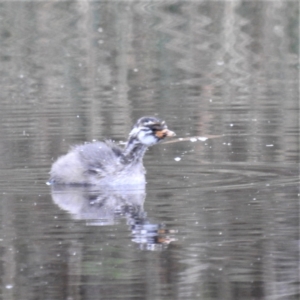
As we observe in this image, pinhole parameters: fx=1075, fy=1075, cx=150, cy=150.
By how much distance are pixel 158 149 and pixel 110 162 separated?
196 centimetres

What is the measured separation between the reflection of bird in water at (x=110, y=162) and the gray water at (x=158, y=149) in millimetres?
192

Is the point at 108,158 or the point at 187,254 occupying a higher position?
the point at 108,158

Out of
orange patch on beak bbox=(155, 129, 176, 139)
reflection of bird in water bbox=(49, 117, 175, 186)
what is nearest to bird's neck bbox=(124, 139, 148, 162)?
reflection of bird in water bbox=(49, 117, 175, 186)

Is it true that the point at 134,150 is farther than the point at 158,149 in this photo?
No

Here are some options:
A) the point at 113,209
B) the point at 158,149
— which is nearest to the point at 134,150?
the point at 113,209

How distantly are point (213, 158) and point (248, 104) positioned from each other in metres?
4.53

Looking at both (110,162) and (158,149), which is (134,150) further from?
(158,149)

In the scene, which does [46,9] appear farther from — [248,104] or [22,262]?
[22,262]

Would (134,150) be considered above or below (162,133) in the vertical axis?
below

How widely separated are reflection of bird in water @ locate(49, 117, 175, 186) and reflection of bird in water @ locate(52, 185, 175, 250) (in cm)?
11

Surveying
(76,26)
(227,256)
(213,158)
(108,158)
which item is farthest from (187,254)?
(76,26)

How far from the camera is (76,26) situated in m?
24.8

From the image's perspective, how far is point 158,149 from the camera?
12.1 meters

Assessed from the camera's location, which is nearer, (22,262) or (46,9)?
(22,262)
